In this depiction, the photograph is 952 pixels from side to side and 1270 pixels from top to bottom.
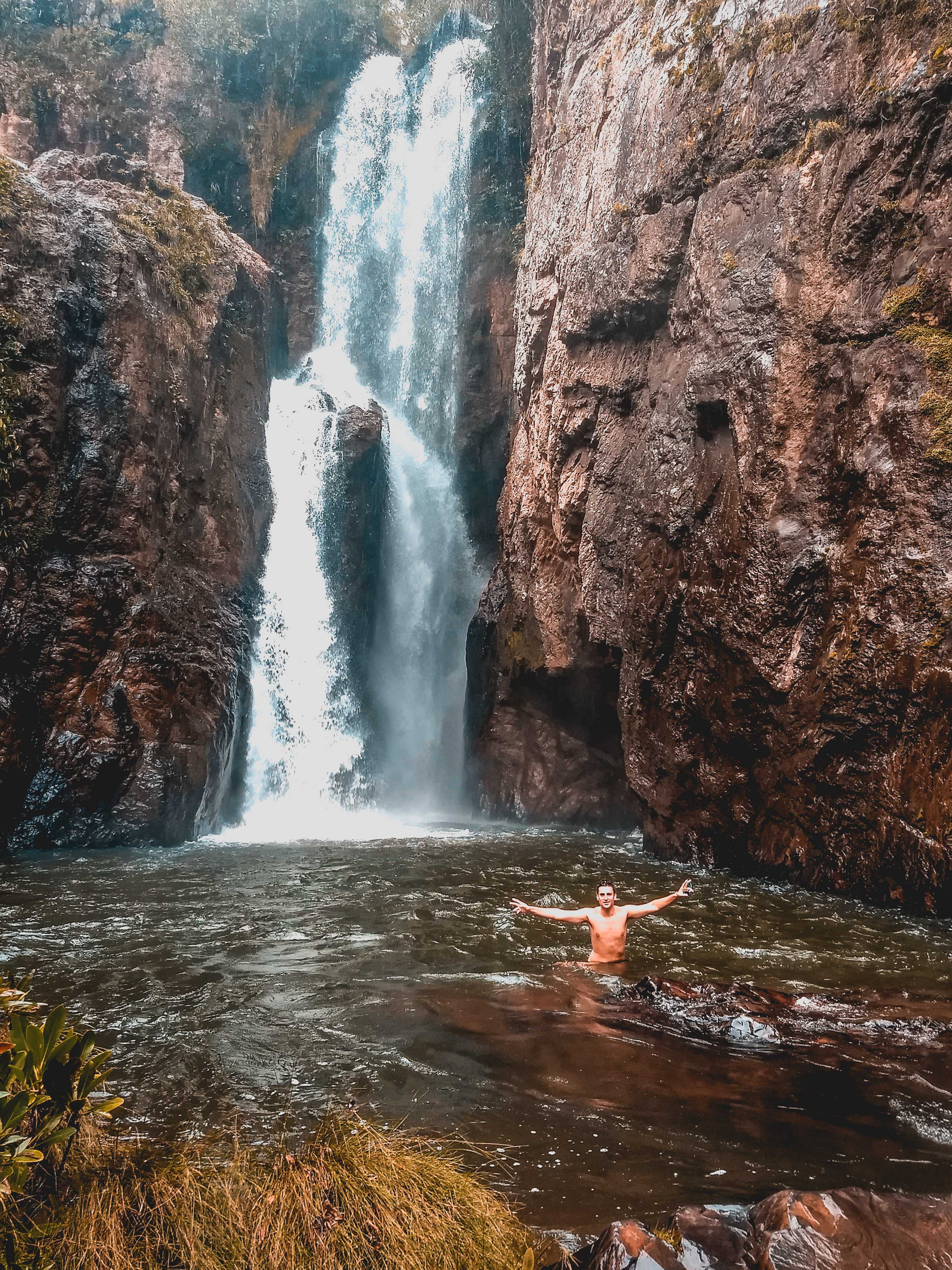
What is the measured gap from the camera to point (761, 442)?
12195 mm

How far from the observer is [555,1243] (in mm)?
3143

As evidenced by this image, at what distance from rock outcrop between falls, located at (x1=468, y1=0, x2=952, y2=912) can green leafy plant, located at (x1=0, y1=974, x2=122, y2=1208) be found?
901 cm

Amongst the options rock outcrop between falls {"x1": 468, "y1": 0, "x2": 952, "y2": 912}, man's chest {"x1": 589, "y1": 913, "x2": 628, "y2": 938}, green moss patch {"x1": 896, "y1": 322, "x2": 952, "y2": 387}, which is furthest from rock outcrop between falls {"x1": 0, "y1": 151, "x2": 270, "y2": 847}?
green moss patch {"x1": 896, "y1": 322, "x2": 952, "y2": 387}

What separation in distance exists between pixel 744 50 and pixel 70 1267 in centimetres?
1663

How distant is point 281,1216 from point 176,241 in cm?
2162

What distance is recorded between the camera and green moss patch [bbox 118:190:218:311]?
1895 centimetres

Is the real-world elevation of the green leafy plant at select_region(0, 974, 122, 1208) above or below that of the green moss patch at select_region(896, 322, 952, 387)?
below

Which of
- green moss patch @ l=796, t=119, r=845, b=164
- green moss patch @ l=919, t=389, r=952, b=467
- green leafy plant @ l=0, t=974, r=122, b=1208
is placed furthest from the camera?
green moss patch @ l=796, t=119, r=845, b=164

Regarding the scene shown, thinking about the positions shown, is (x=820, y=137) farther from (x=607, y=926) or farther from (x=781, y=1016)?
(x=781, y=1016)

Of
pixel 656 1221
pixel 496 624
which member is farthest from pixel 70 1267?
pixel 496 624

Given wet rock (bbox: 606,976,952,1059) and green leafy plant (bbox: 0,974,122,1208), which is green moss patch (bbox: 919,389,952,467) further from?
green leafy plant (bbox: 0,974,122,1208)

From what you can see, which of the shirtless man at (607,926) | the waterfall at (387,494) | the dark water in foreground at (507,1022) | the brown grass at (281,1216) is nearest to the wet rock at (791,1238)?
the brown grass at (281,1216)

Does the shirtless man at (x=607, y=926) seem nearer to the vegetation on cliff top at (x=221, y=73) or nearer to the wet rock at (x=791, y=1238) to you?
the wet rock at (x=791, y=1238)

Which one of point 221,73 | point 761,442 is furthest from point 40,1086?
Answer: point 221,73
